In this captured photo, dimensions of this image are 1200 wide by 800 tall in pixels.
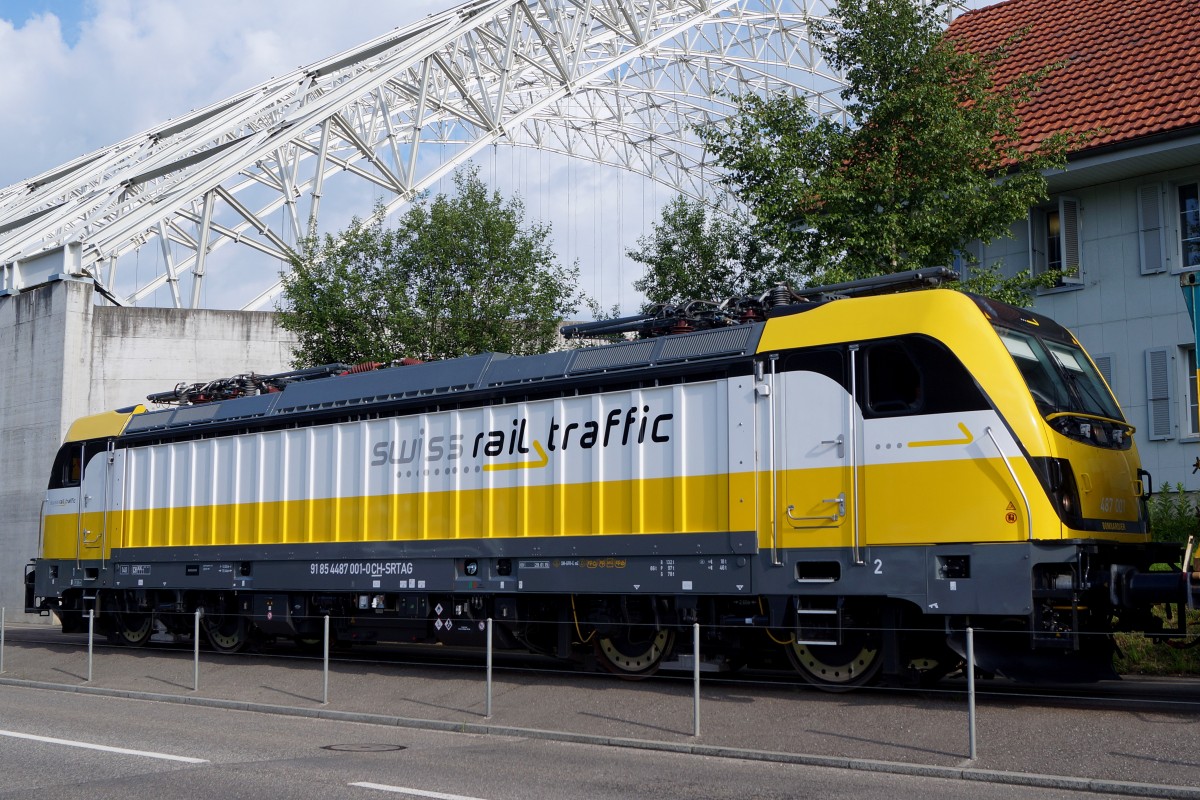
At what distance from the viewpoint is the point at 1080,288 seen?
22016 mm

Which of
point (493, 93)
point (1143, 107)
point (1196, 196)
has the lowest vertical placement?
point (1196, 196)

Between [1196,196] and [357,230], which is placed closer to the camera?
[1196,196]

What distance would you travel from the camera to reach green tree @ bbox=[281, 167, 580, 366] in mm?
23750

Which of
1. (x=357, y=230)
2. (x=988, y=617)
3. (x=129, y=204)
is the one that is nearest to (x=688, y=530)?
(x=988, y=617)

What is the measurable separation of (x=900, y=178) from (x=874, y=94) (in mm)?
1373

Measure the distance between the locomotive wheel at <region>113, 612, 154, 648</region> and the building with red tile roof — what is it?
51.0 ft

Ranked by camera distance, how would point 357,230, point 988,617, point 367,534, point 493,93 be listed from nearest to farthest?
point 988,617
point 367,534
point 357,230
point 493,93

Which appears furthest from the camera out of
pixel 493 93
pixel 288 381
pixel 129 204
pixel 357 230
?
pixel 493 93

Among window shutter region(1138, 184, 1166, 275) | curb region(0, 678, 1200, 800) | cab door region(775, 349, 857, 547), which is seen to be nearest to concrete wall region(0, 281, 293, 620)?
curb region(0, 678, 1200, 800)

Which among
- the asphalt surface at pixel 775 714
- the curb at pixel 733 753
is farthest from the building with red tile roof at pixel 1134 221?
the curb at pixel 733 753

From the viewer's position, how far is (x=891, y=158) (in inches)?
675

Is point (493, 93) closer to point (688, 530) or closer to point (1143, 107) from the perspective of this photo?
point (1143, 107)

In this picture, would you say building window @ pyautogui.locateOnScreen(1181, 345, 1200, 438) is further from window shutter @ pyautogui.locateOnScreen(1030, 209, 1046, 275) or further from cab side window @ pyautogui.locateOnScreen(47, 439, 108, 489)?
cab side window @ pyautogui.locateOnScreen(47, 439, 108, 489)

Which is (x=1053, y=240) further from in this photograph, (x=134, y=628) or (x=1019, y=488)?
(x=134, y=628)
